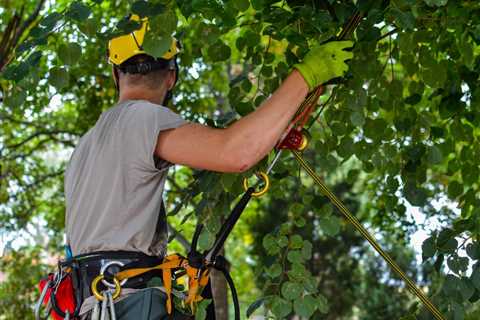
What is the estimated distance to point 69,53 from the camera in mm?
2348

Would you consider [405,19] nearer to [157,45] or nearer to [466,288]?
[157,45]

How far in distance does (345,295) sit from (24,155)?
5636 millimetres

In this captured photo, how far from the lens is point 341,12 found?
2.87 meters

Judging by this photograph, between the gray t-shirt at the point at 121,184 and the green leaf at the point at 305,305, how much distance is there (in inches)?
21.4

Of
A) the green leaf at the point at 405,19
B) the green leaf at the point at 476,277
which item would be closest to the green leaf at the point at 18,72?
the green leaf at the point at 405,19

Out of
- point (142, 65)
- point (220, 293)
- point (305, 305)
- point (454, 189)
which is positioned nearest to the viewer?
point (142, 65)

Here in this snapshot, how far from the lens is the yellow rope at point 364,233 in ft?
8.92

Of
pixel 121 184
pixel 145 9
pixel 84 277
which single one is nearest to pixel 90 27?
pixel 145 9

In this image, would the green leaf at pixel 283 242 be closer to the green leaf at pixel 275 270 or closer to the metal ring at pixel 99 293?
the green leaf at pixel 275 270

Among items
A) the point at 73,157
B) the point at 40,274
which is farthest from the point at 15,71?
the point at 40,274

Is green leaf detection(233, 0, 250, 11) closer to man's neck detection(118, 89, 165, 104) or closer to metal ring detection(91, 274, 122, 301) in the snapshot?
man's neck detection(118, 89, 165, 104)

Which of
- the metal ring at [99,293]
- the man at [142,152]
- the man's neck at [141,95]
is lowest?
the metal ring at [99,293]

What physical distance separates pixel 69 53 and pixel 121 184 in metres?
0.44

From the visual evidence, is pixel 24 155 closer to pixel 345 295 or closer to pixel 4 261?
pixel 4 261
